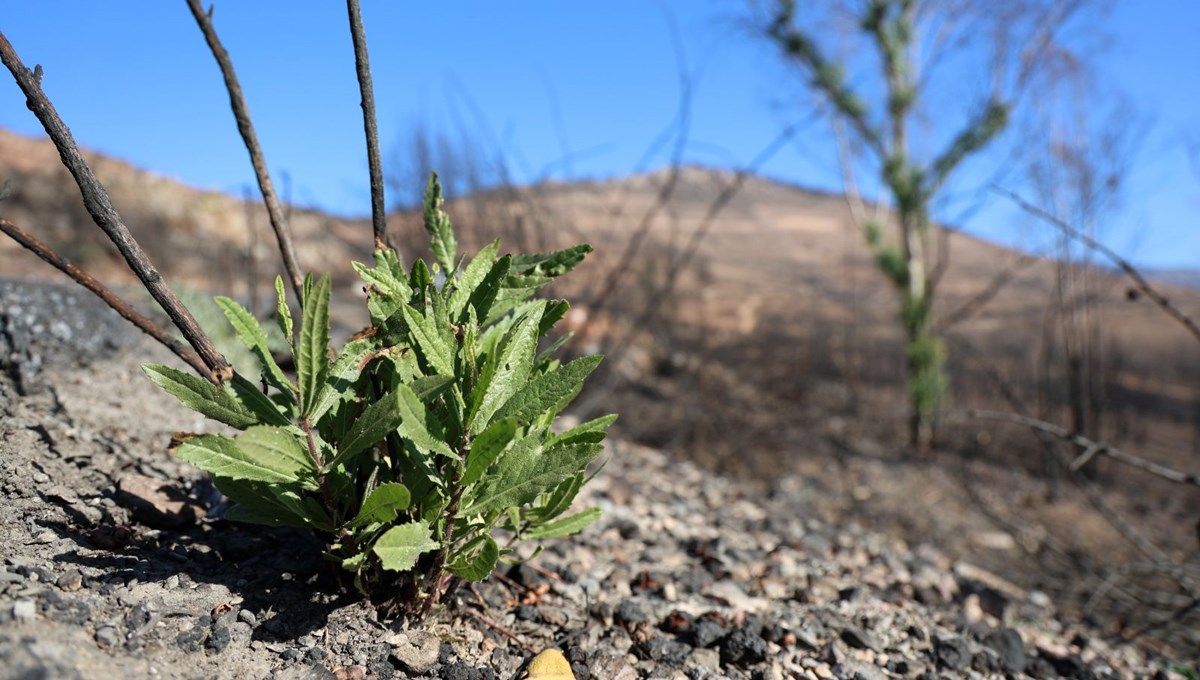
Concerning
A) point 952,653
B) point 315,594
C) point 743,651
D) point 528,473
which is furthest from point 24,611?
point 952,653

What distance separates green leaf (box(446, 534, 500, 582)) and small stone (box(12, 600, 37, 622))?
1.97 feet

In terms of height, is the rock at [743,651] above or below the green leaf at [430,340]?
below

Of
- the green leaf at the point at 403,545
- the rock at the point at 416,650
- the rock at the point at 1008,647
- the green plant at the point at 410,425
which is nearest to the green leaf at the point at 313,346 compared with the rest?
the green plant at the point at 410,425

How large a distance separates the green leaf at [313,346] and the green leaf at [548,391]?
0.30 meters

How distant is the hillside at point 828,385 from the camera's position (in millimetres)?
5074

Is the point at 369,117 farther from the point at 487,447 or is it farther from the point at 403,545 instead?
the point at 403,545

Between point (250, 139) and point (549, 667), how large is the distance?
1179 millimetres

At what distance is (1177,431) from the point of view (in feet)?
29.3

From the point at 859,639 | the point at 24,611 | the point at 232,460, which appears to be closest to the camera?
the point at 24,611

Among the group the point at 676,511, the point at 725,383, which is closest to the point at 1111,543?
the point at 725,383

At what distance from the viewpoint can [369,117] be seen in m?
1.54

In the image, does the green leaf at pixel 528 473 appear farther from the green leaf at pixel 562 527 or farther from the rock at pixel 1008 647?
the rock at pixel 1008 647

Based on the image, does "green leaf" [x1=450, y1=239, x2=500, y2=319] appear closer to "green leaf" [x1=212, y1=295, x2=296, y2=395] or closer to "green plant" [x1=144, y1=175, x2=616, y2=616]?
"green plant" [x1=144, y1=175, x2=616, y2=616]

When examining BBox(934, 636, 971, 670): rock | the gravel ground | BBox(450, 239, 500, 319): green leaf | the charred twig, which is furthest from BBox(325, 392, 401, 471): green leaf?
BBox(934, 636, 971, 670): rock
